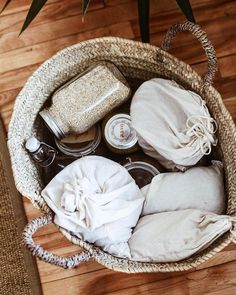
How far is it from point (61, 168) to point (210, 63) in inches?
14.5

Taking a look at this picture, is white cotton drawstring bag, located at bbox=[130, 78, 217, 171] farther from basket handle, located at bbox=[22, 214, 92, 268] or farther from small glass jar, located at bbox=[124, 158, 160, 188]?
basket handle, located at bbox=[22, 214, 92, 268]

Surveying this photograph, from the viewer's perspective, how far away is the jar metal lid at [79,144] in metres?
1.05

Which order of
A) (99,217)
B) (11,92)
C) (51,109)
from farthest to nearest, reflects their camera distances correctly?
1. (11,92)
2. (51,109)
3. (99,217)

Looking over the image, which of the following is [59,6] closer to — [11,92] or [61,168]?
[11,92]

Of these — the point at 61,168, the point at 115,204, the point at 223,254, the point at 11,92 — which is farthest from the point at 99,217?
the point at 11,92

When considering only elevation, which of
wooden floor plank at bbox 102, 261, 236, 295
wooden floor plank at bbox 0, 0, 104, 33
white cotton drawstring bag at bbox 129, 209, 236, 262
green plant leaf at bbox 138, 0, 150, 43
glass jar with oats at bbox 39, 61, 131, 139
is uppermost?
green plant leaf at bbox 138, 0, 150, 43

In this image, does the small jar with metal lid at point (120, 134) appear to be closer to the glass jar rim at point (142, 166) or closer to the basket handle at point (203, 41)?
the glass jar rim at point (142, 166)

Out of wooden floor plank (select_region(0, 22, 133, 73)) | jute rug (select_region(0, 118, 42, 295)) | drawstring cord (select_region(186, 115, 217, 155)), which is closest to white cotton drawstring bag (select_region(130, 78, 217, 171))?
drawstring cord (select_region(186, 115, 217, 155))

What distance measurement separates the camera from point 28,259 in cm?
120

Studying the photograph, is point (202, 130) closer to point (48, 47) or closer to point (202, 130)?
point (202, 130)

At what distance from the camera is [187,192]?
973mm

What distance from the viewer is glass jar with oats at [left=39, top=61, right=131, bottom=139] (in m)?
1.01

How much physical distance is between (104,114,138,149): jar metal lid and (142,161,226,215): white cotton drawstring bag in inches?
3.9

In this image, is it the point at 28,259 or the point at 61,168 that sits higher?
the point at 61,168
